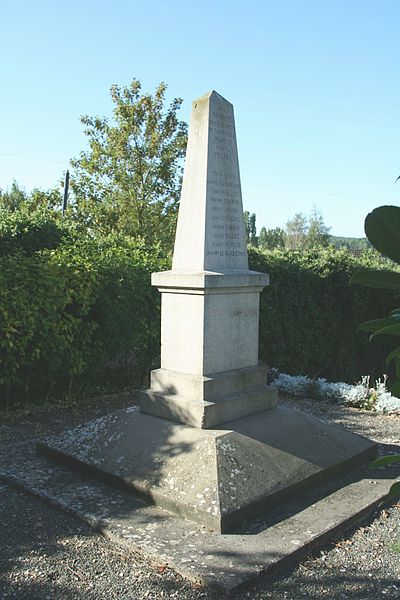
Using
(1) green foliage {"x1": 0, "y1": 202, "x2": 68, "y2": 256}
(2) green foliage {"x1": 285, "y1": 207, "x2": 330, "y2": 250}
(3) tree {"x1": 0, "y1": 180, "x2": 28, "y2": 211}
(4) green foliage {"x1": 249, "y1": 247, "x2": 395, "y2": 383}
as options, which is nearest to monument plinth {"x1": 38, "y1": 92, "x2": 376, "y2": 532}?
(4) green foliage {"x1": 249, "y1": 247, "x2": 395, "y2": 383}

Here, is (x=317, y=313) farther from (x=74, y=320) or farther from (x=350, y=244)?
(x=350, y=244)

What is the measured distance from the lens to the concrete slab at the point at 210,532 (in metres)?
3.38

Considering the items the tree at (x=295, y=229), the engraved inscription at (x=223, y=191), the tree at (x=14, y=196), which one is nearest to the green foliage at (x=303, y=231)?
the tree at (x=295, y=229)

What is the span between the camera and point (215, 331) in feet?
16.3

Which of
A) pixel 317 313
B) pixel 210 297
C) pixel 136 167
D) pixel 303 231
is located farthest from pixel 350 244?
pixel 210 297

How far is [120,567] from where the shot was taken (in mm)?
3395

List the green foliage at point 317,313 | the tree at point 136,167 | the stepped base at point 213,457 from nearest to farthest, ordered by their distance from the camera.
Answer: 1. the stepped base at point 213,457
2. the green foliage at point 317,313
3. the tree at point 136,167

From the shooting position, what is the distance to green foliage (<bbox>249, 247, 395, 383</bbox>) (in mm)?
9719

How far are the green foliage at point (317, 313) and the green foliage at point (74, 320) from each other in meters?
2.20

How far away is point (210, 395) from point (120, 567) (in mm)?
1751

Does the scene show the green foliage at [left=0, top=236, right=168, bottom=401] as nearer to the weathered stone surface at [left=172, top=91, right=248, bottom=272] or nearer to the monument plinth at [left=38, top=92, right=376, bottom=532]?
the monument plinth at [left=38, top=92, right=376, bottom=532]

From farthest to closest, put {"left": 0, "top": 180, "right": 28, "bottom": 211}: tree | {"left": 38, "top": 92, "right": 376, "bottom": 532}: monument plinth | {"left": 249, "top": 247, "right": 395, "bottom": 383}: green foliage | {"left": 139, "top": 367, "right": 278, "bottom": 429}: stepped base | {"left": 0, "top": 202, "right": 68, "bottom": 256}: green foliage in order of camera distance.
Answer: {"left": 0, "top": 180, "right": 28, "bottom": 211}: tree, {"left": 0, "top": 202, "right": 68, "bottom": 256}: green foliage, {"left": 249, "top": 247, "right": 395, "bottom": 383}: green foliage, {"left": 139, "top": 367, "right": 278, "bottom": 429}: stepped base, {"left": 38, "top": 92, "right": 376, "bottom": 532}: monument plinth

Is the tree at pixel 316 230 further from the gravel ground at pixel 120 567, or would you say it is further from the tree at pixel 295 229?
the gravel ground at pixel 120 567

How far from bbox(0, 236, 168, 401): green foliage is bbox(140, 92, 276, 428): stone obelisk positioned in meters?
2.24
